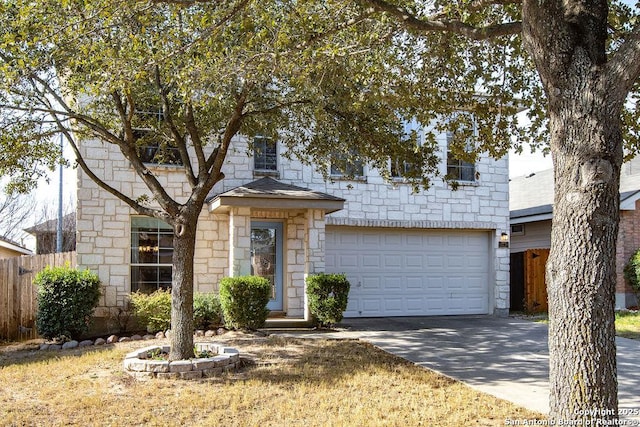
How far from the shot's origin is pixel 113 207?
12336mm

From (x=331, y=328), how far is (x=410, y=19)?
7.76 metres

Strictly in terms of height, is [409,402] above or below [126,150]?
below

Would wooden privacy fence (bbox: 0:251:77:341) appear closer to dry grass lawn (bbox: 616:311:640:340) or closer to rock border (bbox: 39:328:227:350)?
rock border (bbox: 39:328:227:350)

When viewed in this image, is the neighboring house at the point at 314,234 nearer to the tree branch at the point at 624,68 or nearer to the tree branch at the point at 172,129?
the tree branch at the point at 172,129

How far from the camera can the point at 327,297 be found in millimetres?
12008

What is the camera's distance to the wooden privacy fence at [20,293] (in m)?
12.2

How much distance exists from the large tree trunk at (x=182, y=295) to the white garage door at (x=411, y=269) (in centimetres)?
600

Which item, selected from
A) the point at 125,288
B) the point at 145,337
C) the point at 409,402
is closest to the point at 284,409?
the point at 409,402

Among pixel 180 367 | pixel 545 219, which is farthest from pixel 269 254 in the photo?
pixel 545 219

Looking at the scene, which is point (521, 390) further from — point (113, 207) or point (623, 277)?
point (623, 277)

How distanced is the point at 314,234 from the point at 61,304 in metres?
5.14

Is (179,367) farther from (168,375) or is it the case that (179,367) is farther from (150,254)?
(150,254)

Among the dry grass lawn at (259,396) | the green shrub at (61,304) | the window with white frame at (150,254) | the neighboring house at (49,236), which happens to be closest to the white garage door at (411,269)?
the window with white frame at (150,254)

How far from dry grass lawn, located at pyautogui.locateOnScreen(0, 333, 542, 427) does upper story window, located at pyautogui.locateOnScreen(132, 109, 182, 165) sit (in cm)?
371
